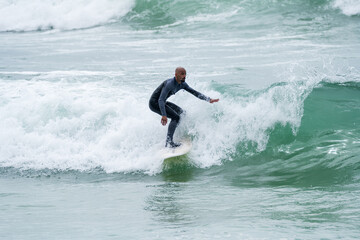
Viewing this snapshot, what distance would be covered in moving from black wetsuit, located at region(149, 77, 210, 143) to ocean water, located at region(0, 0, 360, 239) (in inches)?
25.2

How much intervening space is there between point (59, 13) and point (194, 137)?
20.9 m

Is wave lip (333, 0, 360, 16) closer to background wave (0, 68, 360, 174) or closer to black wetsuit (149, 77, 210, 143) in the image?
background wave (0, 68, 360, 174)

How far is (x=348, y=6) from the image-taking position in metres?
21.0

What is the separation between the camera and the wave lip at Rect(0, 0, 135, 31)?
2633 cm

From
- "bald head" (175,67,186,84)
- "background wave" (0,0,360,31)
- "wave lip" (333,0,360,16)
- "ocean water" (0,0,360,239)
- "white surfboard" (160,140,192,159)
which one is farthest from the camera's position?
"background wave" (0,0,360,31)

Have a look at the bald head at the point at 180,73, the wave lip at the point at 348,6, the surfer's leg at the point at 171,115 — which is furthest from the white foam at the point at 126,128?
the wave lip at the point at 348,6

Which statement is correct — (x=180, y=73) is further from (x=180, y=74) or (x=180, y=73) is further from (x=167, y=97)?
(x=167, y=97)

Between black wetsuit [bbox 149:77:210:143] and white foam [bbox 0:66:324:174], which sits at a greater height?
black wetsuit [bbox 149:77:210:143]

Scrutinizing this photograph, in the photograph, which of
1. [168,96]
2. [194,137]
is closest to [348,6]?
[194,137]

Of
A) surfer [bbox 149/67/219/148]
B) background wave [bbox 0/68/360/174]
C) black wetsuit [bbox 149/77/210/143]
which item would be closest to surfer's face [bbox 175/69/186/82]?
surfer [bbox 149/67/219/148]

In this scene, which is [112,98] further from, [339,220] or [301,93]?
[339,220]

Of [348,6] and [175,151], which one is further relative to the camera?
[348,6]

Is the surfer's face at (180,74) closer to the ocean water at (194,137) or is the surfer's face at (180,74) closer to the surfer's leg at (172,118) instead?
the surfer's leg at (172,118)

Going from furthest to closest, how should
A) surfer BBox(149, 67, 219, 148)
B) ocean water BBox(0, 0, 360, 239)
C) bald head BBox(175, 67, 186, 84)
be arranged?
surfer BBox(149, 67, 219, 148), bald head BBox(175, 67, 186, 84), ocean water BBox(0, 0, 360, 239)
